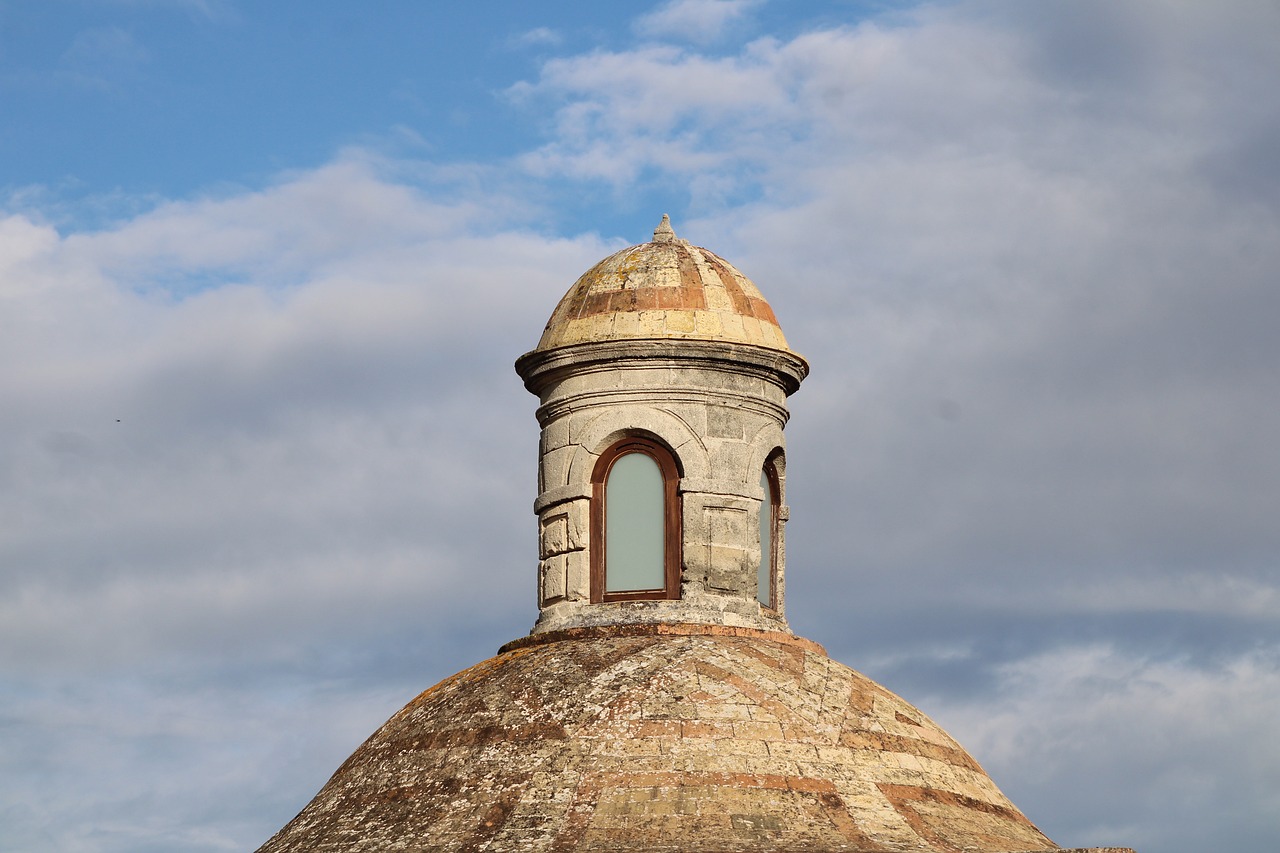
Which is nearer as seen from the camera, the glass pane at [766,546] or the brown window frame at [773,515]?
A: the glass pane at [766,546]

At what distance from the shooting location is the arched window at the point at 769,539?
2556cm

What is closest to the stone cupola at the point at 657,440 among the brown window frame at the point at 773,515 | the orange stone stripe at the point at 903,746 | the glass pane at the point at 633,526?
the glass pane at the point at 633,526

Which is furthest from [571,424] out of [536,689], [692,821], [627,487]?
[692,821]

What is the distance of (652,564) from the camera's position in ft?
80.8

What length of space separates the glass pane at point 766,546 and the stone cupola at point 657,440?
0.29 ft

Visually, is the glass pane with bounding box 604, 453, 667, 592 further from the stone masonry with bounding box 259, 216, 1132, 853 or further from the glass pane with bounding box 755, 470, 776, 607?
the glass pane with bounding box 755, 470, 776, 607

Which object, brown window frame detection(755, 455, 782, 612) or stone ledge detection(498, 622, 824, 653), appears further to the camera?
brown window frame detection(755, 455, 782, 612)

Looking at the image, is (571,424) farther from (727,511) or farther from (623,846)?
(623,846)

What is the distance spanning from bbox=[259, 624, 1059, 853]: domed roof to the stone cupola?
3.03 feet

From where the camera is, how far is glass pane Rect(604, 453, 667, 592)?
24641 millimetres

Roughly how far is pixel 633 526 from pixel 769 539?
1835 millimetres

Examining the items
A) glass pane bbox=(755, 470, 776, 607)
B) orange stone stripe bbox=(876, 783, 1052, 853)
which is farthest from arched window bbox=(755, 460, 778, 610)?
orange stone stripe bbox=(876, 783, 1052, 853)

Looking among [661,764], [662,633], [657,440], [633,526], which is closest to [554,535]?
[633,526]

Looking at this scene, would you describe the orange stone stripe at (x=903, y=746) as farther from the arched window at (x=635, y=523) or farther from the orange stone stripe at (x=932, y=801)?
the arched window at (x=635, y=523)
